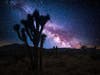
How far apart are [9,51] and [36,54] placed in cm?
1540

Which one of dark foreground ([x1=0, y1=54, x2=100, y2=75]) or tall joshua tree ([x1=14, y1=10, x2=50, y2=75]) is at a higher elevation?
tall joshua tree ([x1=14, y1=10, x2=50, y2=75])

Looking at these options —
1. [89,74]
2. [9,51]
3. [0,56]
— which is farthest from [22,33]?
[9,51]

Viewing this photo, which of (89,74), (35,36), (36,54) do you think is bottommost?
(89,74)

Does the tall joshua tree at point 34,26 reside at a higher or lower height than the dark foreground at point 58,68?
higher

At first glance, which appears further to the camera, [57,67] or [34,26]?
[57,67]

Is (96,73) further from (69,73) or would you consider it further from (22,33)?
(22,33)

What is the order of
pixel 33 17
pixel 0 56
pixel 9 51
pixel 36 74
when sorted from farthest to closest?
pixel 9 51
pixel 0 56
pixel 33 17
pixel 36 74

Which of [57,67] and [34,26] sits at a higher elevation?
[34,26]

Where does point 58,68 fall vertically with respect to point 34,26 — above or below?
below

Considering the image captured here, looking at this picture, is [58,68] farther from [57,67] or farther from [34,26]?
[34,26]

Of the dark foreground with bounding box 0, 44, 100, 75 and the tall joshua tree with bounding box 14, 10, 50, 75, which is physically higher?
the tall joshua tree with bounding box 14, 10, 50, 75

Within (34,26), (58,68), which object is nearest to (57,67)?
(58,68)

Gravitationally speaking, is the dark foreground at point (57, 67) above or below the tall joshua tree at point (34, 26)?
below

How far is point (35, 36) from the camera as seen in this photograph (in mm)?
18172
